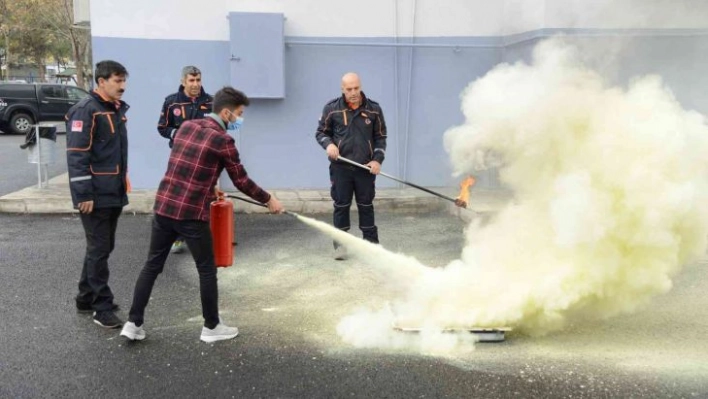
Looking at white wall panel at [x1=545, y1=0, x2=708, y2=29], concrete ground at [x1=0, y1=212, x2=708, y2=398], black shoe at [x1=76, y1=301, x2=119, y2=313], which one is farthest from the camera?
white wall panel at [x1=545, y1=0, x2=708, y2=29]

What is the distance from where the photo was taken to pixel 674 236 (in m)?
3.91

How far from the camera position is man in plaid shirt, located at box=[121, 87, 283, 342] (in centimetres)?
376

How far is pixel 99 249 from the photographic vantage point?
424 centimetres

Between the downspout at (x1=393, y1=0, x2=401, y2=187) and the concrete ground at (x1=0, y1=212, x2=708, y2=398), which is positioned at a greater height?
the downspout at (x1=393, y1=0, x2=401, y2=187)

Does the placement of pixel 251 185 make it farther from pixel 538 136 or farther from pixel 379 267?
pixel 538 136

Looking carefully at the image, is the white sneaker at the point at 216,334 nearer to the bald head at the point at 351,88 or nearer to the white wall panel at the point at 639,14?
the bald head at the point at 351,88

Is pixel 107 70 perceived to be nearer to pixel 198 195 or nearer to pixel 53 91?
pixel 198 195

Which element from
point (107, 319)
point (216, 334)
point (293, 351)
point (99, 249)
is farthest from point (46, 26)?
point (293, 351)

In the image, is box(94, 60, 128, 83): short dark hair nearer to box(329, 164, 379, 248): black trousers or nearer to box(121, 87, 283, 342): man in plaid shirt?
box(121, 87, 283, 342): man in plaid shirt

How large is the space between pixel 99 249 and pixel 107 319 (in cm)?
50

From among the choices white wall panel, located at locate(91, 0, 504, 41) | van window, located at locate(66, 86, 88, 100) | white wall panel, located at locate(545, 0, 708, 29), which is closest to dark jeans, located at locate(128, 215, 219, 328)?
white wall panel, located at locate(545, 0, 708, 29)

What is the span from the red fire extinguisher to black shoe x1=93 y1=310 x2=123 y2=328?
0.82m

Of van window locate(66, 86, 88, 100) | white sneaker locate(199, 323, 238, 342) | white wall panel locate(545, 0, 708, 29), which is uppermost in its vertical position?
white wall panel locate(545, 0, 708, 29)

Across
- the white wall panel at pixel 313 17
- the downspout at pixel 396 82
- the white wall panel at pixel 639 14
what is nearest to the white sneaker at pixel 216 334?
the white wall panel at pixel 639 14
